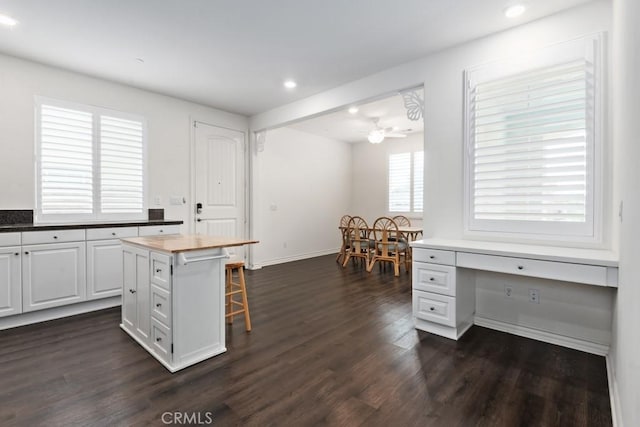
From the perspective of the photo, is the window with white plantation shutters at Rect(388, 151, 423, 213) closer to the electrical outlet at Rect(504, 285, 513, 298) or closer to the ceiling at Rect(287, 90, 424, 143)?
the ceiling at Rect(287, 90, 424, 143)

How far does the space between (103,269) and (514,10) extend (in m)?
4.67

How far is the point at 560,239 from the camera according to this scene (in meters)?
2.51

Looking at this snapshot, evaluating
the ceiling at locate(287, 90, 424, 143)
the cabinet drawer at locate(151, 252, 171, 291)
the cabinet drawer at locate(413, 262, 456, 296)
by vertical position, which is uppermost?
the ceiling at locate(287, 90, 424, 143)

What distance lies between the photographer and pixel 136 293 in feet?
8.62

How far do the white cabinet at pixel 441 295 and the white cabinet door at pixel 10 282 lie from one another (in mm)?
3754

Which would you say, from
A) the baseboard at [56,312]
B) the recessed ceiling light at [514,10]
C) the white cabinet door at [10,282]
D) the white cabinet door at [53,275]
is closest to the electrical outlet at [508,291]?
the recessed ceiling light at [514,10]

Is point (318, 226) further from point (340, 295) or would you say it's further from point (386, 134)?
point (340, 295)

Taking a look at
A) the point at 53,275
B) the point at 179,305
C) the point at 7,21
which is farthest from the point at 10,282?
the point at 7,21

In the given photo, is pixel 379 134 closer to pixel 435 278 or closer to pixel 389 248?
pixel 389 248

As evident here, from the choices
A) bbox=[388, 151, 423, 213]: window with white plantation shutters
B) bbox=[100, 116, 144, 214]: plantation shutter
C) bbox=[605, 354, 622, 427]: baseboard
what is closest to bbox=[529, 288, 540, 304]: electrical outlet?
bbox=[605, 354, 622, 427]: baseboard

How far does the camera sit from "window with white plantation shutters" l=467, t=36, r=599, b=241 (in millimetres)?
2400

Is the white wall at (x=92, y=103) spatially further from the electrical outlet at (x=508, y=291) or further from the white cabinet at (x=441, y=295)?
the electrical outlet at (x=508, y=291)

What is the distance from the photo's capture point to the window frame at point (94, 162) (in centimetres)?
338

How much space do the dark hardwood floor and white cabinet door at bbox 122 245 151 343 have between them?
5.1 inches
